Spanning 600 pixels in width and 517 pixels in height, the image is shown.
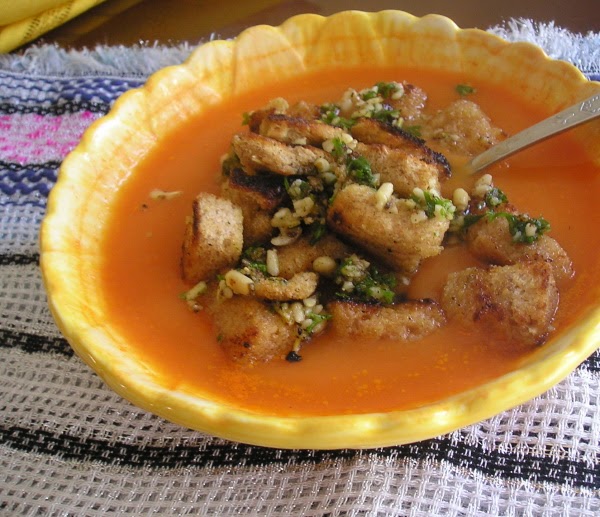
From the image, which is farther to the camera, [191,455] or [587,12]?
[587,12]

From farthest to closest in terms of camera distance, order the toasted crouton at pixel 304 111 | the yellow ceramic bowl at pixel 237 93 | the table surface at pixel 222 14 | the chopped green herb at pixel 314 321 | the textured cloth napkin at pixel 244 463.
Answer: the table surface at pixel 222 14
the toasted crouton at pixel 304 111
the chopped green herb at pixel 314 321
the textured cloth napkin at pixel 244 463
the yellow ceramic bowl at pixel 237 93

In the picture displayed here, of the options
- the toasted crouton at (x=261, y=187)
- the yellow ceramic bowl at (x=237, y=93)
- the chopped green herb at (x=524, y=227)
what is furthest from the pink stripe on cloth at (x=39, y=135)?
the chopped green herb at (x=524, y=227)

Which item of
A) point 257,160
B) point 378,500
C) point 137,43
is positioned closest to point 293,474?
point 378,500

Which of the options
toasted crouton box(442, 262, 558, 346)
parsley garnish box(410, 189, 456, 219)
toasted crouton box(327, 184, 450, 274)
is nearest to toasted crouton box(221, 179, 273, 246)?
toasted crouton box(327, 184, 450, 274)

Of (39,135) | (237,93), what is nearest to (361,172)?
(237,93)

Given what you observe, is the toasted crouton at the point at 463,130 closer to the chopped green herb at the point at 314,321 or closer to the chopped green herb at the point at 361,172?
the chopped green herb at the point at 361,172

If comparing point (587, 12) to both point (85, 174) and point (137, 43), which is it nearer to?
point (137, 43)
